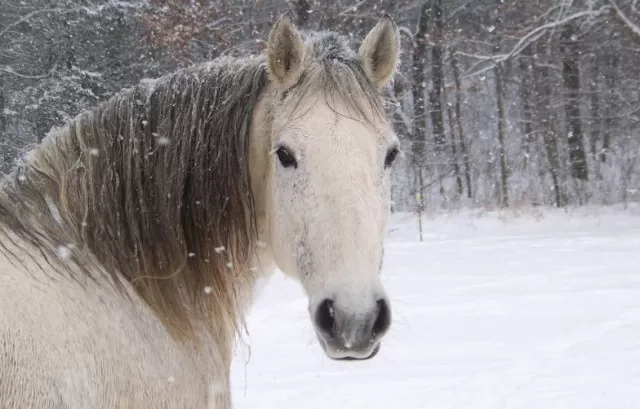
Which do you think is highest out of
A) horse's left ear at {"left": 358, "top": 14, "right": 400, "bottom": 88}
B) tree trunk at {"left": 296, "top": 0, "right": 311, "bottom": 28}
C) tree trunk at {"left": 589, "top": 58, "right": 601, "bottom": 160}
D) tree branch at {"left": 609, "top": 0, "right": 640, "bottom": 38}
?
tree trunk at {"left": 296, "top": 0, "right": 311, "bottom": 28}

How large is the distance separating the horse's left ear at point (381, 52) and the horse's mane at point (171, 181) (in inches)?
2.3

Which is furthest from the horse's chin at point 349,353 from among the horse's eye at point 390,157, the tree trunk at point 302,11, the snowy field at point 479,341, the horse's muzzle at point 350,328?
the tree trunk at point 302,11

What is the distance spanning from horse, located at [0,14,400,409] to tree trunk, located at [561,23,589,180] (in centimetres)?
1722

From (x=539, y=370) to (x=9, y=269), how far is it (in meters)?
4.45

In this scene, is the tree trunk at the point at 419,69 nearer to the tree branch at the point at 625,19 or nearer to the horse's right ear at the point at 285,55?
the tree branch at the point at 625,19

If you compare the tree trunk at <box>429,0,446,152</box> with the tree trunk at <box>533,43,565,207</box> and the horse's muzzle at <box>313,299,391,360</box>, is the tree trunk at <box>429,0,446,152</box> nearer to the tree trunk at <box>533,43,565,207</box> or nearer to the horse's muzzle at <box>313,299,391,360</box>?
the tree trunk at <box>533,43,565,207</box>

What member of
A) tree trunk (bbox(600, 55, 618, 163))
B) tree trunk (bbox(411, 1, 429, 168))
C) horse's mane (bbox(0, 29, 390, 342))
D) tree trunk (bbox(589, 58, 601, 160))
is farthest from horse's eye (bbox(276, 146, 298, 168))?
tree trunk (bbox(589, 58, 601, 160))

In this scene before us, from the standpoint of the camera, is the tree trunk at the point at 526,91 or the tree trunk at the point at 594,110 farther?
the tree trunk at the point at 526,91

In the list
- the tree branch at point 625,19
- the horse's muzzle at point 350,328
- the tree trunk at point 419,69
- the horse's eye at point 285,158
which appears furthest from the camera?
the tree trunk at point 419,69

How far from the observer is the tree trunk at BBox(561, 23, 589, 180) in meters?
18.0

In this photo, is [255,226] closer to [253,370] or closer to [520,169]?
[253,370]

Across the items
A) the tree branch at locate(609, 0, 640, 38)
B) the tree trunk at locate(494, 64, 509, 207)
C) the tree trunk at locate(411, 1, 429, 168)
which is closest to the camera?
the tree branch at locate(609, 0, 640, 38)

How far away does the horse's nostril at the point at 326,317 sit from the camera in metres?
1.76

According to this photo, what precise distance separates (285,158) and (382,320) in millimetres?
719
